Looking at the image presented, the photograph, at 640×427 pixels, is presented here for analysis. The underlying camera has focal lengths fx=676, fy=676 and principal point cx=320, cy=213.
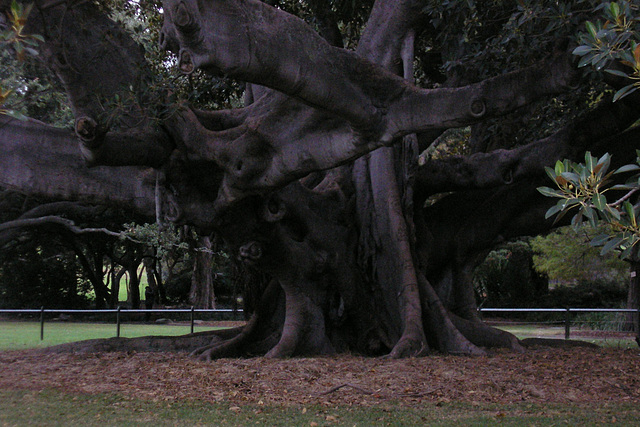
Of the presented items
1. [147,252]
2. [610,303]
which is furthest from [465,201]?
[147,252]

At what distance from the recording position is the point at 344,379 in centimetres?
746

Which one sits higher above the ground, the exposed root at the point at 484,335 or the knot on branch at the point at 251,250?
the knot on branch at the point at 251,250

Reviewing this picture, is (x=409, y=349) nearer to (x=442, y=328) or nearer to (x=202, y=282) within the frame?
(x=442, y=328)

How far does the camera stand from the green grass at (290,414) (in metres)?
5.86

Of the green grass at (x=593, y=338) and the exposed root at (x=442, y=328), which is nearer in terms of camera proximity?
the exposed root at (x=442, y=328)

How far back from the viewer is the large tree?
6.73 m

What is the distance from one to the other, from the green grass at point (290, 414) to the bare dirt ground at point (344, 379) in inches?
9.4

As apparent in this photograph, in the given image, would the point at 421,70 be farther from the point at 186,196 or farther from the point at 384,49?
the point at 186,196

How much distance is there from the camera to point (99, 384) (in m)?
7.55

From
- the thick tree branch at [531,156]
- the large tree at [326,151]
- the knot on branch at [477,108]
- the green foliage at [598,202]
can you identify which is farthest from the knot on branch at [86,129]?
the thick tree branch at [531,156]

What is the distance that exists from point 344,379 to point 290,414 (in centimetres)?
143

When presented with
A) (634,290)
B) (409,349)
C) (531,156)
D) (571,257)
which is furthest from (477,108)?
(571,257)

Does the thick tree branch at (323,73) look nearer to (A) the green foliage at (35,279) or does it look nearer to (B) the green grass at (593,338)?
(B) the green grass at (593,338)

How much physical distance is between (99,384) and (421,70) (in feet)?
32.8
